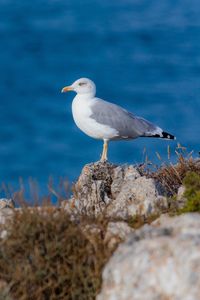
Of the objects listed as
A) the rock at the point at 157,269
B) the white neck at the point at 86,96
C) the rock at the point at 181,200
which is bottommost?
the rock at the point at 157,269

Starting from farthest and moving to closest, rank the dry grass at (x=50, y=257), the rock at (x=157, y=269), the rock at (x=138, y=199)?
the rock at (x=138, y=199) < the dry grass at (x=50, y=257) < the rock at (x=157, y=269)

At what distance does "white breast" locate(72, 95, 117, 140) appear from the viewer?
1224 cm

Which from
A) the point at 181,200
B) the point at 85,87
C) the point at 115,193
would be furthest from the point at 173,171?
the point at 85,87

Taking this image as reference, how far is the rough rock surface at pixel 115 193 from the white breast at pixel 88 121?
6.29ft

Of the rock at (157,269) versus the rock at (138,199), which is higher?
the rock at (138,199)

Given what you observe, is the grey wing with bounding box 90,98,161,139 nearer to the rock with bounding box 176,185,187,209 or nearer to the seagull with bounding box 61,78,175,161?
the seagull with bounding box 61,78,175,161

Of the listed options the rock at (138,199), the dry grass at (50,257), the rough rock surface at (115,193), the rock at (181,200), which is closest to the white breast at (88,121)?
the rough rock surface at (115,193)

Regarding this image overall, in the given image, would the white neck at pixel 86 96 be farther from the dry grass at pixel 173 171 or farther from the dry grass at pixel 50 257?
the dry grass at pixel 50 257

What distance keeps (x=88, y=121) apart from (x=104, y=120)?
21 centimetres

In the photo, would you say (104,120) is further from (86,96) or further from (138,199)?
(138,199)

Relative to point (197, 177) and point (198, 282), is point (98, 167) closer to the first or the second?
point (197, 177)

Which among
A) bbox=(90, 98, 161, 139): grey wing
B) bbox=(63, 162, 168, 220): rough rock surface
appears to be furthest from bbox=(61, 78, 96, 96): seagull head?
bbox=(63, 162, 168, 220): rough rock surface

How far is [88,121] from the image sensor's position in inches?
484

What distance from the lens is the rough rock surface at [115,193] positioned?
789cm
